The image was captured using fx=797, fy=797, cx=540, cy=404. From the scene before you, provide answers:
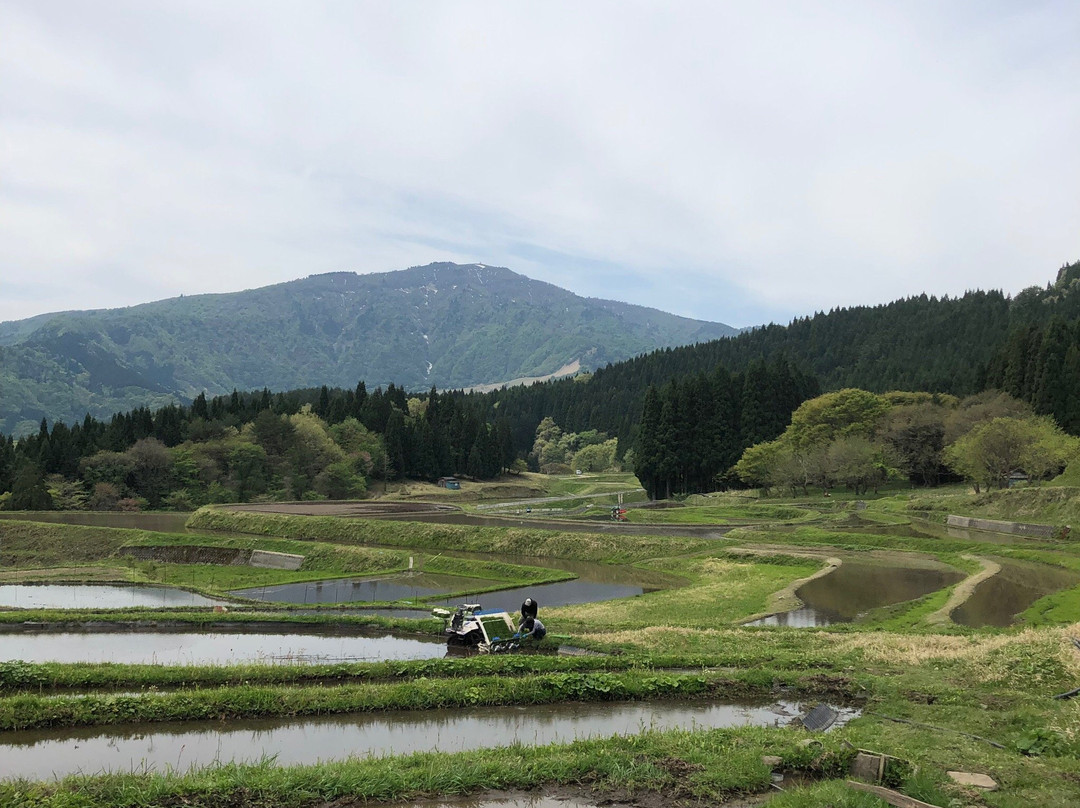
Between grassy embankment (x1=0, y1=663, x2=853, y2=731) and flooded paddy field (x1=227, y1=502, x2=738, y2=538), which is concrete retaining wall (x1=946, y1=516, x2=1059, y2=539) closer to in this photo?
flooded paddy field (x1=227, y1=502, x2=738, y2=538)

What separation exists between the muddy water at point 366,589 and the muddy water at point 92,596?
2920 millimetres

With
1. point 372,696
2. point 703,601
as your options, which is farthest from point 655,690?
point 703,601

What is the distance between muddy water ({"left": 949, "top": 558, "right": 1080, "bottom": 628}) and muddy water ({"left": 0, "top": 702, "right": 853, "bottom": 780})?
644 inches

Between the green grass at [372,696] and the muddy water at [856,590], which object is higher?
the green grass at [372,696]

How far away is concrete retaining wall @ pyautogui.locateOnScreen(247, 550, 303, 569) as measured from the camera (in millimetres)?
50659

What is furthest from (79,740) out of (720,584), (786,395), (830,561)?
(786,395)

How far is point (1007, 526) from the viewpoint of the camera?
177 feet

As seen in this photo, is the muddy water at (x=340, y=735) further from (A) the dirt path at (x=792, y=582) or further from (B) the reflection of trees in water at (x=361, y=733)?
(A) the dirt path at (x=792, y=582)

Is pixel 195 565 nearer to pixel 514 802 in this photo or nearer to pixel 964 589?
pixel 964 589

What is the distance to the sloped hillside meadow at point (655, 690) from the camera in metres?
11.2

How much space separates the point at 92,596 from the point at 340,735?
28672mm

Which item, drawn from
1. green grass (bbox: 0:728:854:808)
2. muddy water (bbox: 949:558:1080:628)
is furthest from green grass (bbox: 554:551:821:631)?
green grass (bbox: 0:728:854:808)

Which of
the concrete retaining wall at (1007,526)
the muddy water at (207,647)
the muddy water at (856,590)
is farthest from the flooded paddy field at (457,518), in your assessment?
the muddy water at (207,647)

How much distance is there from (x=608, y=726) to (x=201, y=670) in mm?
9615
